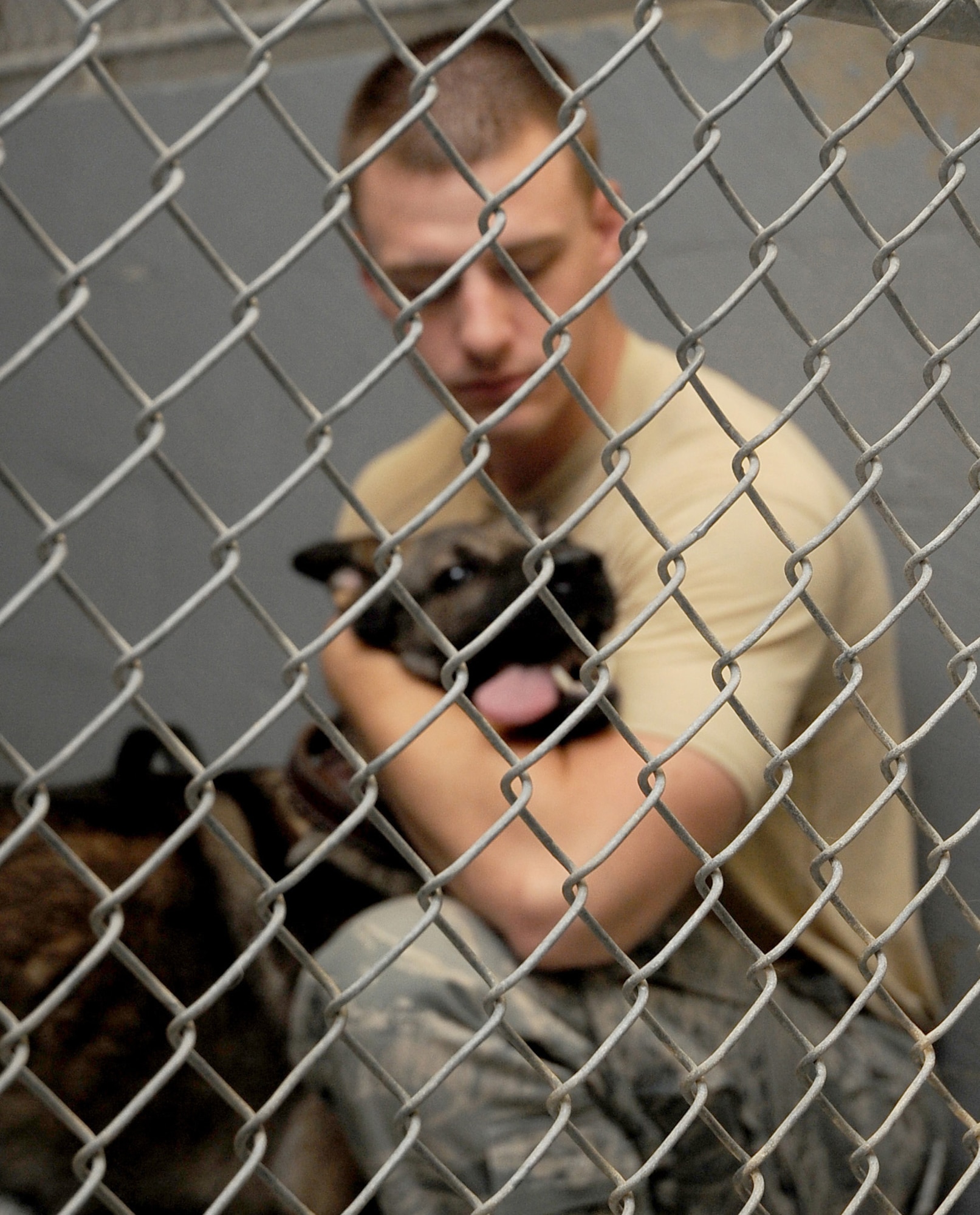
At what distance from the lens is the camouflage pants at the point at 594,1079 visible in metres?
0.94

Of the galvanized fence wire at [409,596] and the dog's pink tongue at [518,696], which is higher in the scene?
the galvanized fence wire at [409,596]

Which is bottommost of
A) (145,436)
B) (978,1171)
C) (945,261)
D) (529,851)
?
(978,1171)

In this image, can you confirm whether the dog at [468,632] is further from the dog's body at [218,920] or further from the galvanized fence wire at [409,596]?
the galvanized fence wire at [409,596]

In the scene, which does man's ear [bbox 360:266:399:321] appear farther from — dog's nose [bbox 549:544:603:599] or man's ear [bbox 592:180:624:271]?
dog's nose [bbox 549:544:603:599]

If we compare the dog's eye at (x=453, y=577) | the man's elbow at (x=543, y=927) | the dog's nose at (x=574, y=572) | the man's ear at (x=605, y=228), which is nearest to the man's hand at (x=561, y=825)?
the man's elbow at (x=543, y=927)

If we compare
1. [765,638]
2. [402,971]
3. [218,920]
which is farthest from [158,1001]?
[765,638]

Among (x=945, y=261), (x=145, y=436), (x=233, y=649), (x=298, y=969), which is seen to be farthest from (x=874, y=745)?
(x=233, y=649)

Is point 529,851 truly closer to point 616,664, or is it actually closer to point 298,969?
point 616,664

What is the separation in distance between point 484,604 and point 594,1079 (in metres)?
0.56

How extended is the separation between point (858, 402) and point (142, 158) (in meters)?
1.27

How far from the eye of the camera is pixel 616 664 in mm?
1055

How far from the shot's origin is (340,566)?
1376mm

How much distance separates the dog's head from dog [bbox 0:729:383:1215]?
1.04ft

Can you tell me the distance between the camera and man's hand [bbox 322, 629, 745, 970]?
925mm
